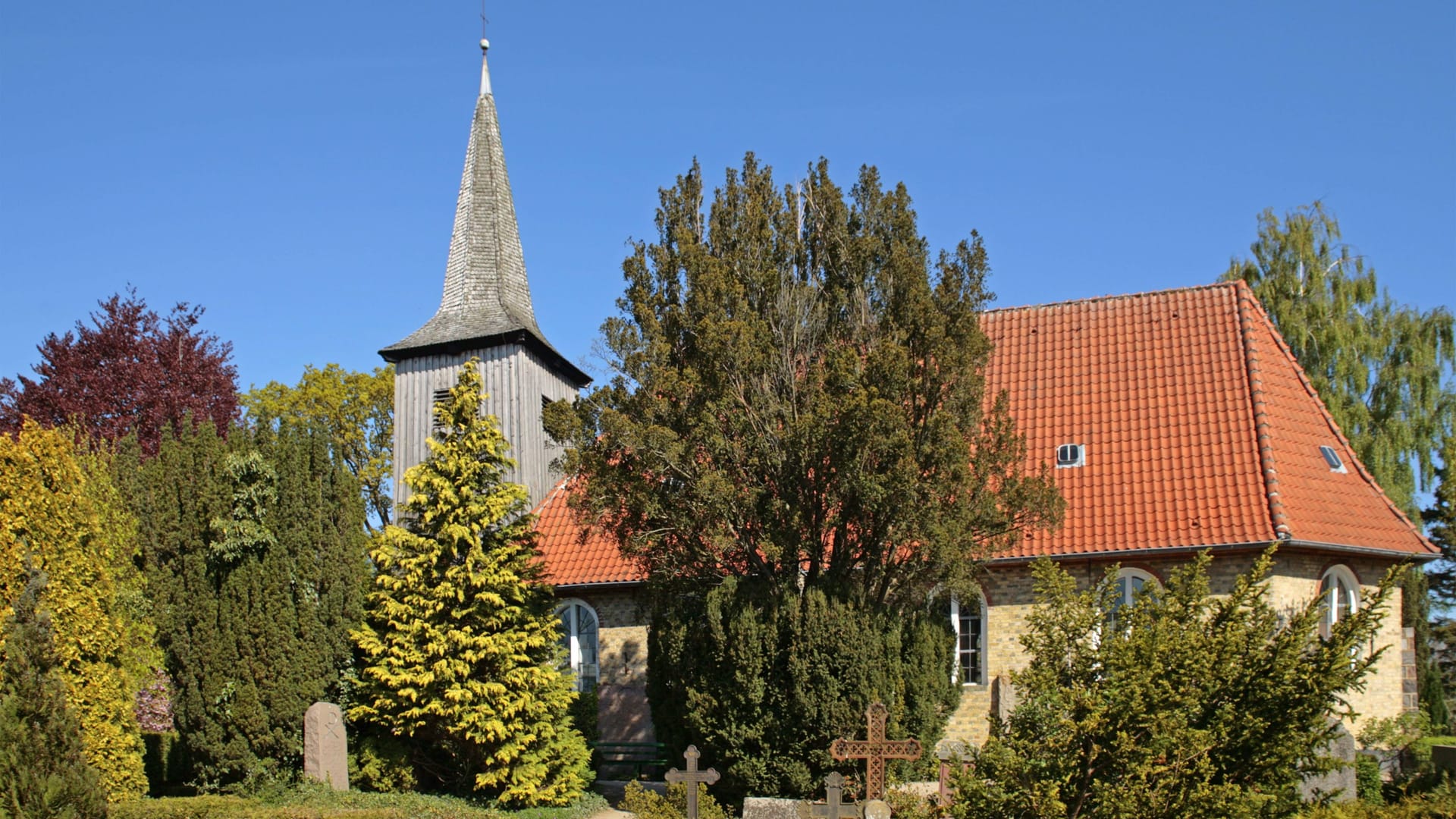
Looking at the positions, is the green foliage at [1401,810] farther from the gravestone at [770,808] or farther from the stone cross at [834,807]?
the gravestone at [770,808]

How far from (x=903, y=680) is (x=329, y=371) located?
1132 inches

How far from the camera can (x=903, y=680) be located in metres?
14.8

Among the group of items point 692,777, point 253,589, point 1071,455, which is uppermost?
point 1071,455

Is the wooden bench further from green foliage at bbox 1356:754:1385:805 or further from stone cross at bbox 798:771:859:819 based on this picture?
green foliage at bbox 1356:754:1385:805

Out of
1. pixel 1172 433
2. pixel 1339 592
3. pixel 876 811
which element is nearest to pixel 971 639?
pixel 1172 433

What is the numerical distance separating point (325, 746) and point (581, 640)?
649 cm

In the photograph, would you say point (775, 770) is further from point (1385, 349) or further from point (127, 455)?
point (1385, 349)

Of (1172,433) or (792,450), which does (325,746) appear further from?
(1172,433)

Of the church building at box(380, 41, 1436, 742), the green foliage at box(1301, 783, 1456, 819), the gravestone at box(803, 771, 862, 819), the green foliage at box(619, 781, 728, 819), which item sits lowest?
the green foliage at box(619, 781, 728, 819)

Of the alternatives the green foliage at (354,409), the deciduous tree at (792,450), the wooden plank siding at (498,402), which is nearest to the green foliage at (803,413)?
the deciduous tree at (792,450)

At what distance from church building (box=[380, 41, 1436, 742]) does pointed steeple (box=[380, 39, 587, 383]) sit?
0.27 ft

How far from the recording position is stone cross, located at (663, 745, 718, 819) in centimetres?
1375

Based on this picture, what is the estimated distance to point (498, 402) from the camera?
23250 millimetres

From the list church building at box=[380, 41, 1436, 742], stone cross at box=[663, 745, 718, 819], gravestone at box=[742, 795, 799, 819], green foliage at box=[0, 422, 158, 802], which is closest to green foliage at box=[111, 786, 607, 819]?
green foliage at box=[0, 422, 158, 802]
